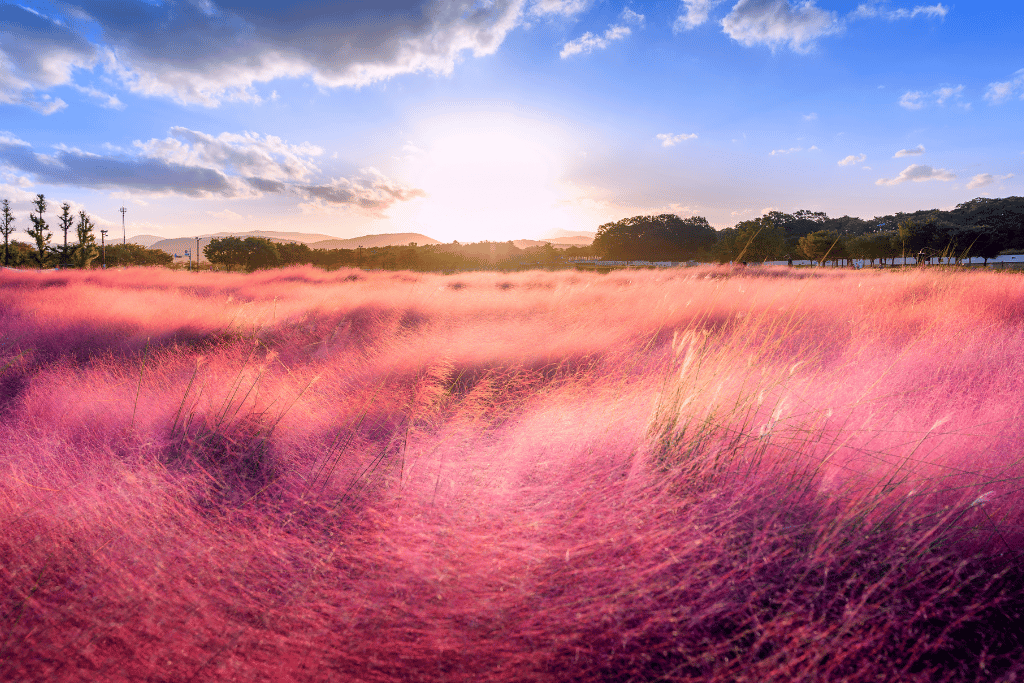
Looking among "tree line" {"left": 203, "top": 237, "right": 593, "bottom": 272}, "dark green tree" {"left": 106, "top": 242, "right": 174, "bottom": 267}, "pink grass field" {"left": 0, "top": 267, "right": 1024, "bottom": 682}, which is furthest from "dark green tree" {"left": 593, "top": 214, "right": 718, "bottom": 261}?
"dark green tree" {"left": 106, "top": 242, "right": 174, "bottom": 267}

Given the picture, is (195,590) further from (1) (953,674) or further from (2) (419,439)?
(1) (953,674)

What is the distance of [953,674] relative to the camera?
1.00 m

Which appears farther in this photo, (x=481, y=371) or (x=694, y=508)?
(x=481, y=371)

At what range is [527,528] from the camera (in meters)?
1.41

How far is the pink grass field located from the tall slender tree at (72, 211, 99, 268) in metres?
56.5

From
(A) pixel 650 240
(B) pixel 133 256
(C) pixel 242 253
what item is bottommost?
(C) pixel 242 253

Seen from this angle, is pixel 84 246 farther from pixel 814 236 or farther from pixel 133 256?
pixel 814 236

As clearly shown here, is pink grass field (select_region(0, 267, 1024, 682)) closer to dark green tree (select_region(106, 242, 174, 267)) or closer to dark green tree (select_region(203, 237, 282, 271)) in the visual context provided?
dark green tree (select_region(203, 237, 282, 271))

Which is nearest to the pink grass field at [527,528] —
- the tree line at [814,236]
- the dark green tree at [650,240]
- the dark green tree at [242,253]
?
the tree line at [814,236]

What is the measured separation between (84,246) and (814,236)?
7332 centimetres

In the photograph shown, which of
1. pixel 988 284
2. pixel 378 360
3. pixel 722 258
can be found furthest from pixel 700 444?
pixel 722 258

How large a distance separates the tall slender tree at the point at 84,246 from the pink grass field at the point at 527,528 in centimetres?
5655

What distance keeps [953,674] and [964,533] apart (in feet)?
1.77

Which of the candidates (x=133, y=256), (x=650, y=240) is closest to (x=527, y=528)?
(x=650, y=240)
